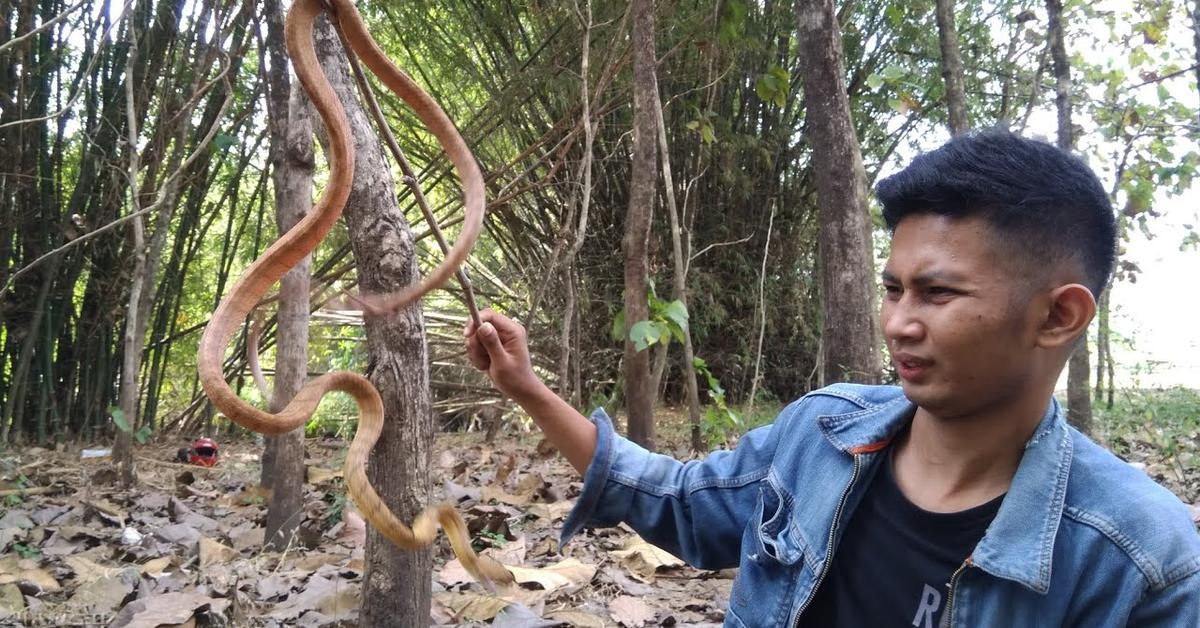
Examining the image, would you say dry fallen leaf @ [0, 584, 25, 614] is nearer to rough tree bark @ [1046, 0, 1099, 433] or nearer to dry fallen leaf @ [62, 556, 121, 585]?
dry fallen leaf @ [62, 556, 121, 585]

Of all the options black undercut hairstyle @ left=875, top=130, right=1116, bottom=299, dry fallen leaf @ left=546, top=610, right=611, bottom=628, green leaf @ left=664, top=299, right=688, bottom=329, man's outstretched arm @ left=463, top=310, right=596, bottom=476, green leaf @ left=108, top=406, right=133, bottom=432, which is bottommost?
dry fallen leaf @ left=546, top=610, right=611, bottom=628

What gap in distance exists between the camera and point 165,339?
590 centimetres

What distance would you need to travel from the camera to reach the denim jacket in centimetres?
112

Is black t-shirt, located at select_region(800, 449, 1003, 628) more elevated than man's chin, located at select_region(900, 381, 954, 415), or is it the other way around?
man's chin, located at select_region(900, 381, 954, 415)

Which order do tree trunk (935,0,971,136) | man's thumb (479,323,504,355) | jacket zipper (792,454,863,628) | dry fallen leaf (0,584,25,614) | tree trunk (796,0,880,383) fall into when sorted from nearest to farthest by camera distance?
jacket zipper (792,454,863,628) < man's thumb (479,323,504,355) < dry fallen leaf (0,584,25,614) < tree trunk (796,0,880,383) < tree trunk (935,0,971,136)

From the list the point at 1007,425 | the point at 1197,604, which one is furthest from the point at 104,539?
the point at 1197,604

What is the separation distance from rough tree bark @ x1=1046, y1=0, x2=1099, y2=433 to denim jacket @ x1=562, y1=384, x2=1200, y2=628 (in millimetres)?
3014

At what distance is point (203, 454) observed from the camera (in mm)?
4805

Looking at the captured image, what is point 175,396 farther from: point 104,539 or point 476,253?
point 104,539

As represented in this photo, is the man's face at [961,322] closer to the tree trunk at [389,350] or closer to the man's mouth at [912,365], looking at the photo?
the man's mouth at [912,365]

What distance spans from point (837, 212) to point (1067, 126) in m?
1.68

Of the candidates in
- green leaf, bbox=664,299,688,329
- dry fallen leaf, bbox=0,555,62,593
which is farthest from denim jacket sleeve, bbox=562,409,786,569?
green leaf, bbox=664,299,688,329

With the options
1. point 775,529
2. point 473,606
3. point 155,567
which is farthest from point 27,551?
point 775,529

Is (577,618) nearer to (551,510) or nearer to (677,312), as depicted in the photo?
(551,510)
